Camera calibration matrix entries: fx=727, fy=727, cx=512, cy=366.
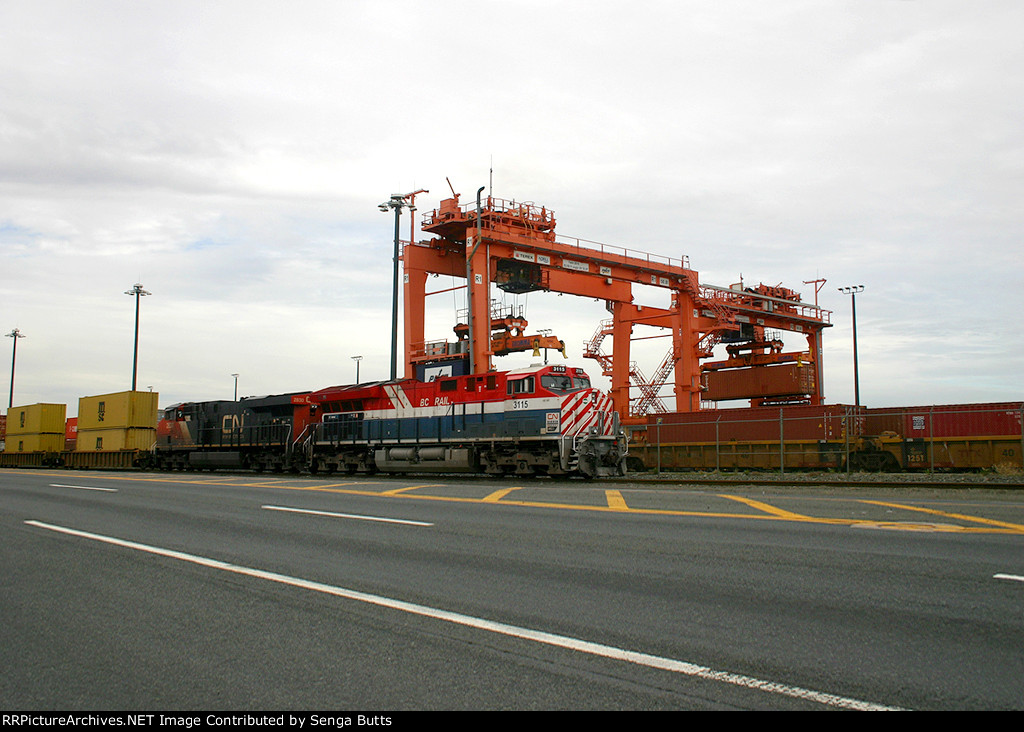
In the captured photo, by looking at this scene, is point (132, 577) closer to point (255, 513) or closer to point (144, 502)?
point (255, 513)

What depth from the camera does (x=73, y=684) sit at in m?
4.19

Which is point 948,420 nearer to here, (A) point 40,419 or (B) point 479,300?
(B) point 479,300

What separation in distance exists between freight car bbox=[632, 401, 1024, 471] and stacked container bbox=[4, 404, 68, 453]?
125 feet

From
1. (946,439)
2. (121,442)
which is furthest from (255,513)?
(121,442)

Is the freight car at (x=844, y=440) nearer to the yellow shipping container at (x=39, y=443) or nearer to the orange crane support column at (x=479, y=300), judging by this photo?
the orange crane support column at (x=479, y=300)

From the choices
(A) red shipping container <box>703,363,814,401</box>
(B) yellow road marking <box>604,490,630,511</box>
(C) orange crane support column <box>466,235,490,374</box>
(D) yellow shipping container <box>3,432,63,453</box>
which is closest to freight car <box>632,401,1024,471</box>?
(C) orange crane support column <box>466,235,490,374</box>

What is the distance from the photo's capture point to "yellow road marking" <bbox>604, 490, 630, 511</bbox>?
1195 centimetres

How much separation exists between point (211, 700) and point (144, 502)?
39.4 ft

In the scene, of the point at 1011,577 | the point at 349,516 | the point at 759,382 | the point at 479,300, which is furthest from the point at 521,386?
the point at 759,382

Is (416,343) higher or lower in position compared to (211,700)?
higher

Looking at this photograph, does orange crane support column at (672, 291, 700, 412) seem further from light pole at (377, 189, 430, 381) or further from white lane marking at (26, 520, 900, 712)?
white lane marking at (26, 520, 900, 712)

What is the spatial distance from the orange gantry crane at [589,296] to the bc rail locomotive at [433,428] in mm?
3208

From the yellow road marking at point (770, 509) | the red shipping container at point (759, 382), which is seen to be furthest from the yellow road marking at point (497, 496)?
the red shipping container at point (759, 382)

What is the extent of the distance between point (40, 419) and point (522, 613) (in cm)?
5098
